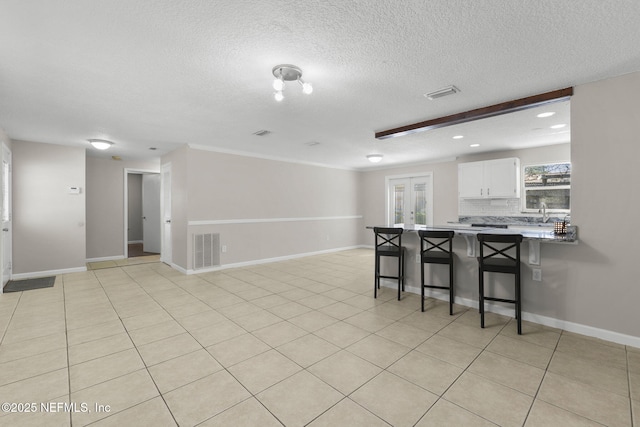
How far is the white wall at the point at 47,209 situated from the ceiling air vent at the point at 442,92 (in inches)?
256

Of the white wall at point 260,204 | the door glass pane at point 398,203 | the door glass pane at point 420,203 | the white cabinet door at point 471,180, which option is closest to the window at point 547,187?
the white cabinet door at point 471,180

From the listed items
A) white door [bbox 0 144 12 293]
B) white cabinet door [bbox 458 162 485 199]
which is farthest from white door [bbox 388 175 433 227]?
white door [bbox 0 144 12 293]

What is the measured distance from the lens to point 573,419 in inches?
65.1

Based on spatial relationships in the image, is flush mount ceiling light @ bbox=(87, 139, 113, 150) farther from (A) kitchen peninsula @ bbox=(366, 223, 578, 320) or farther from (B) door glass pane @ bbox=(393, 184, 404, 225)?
(B) door glass pane @ bbox=(393, 184, 404, 225)

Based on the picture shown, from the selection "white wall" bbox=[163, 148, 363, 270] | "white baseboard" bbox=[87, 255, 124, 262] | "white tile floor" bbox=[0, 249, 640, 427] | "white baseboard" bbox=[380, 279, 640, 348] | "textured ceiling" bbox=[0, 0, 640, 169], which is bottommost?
"white tile floor" bbox=[0, 249, 640, 427]

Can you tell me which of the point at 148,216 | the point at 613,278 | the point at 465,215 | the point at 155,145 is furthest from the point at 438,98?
the point at 148,216

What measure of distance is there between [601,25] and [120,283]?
6.49m

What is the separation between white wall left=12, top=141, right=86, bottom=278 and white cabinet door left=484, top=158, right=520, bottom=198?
27.5 ft

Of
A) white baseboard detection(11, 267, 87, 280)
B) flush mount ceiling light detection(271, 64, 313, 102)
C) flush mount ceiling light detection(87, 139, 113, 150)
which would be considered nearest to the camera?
flush mount ceiling light detection(271, 64, 313, 102)

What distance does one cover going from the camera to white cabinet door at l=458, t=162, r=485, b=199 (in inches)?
237

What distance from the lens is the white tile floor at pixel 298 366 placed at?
5.59 feet

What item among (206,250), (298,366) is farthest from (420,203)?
(298,366)

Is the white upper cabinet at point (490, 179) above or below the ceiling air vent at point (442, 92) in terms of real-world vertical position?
below

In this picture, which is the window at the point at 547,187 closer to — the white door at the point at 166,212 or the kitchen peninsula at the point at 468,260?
the kitchen peninsula at the point at 468,260
